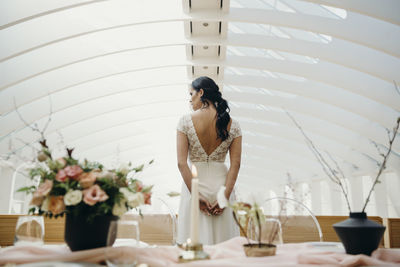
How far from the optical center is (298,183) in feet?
81.1

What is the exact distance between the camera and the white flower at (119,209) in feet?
5.50

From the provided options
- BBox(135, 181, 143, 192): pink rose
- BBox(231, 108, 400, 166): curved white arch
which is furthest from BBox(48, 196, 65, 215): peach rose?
BBox(231, 108, 400, 166): curved white arch

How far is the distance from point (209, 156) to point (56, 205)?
66.3 inches

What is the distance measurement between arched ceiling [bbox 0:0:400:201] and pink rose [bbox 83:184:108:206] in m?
3.09

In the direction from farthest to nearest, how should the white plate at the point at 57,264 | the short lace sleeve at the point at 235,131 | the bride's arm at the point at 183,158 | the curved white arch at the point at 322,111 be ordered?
the curved white arch at the point at 322,111 → the short lace sleeve at the point at 235,131 → the bride's arm at the point at 183,158 → the white plate at the point at 57,264

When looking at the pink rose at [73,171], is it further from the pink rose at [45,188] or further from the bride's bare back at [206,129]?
the bride's bare back at [206,129]

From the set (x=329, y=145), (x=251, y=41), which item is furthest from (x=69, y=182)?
(x=329, y=145)

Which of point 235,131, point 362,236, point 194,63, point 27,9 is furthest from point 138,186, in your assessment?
point 194,63

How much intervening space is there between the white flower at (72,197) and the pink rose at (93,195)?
3 cm

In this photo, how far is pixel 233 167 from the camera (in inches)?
118

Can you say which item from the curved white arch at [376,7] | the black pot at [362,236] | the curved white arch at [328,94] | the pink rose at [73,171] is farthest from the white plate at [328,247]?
the curved white arch at [328,94]

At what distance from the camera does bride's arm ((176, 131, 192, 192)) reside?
300 cm

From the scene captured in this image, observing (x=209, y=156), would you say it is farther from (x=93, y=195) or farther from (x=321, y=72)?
(x=321, y=72)

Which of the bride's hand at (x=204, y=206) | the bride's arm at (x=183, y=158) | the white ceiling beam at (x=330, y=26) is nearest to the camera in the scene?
the bride's hand at (x=204, y=206)
